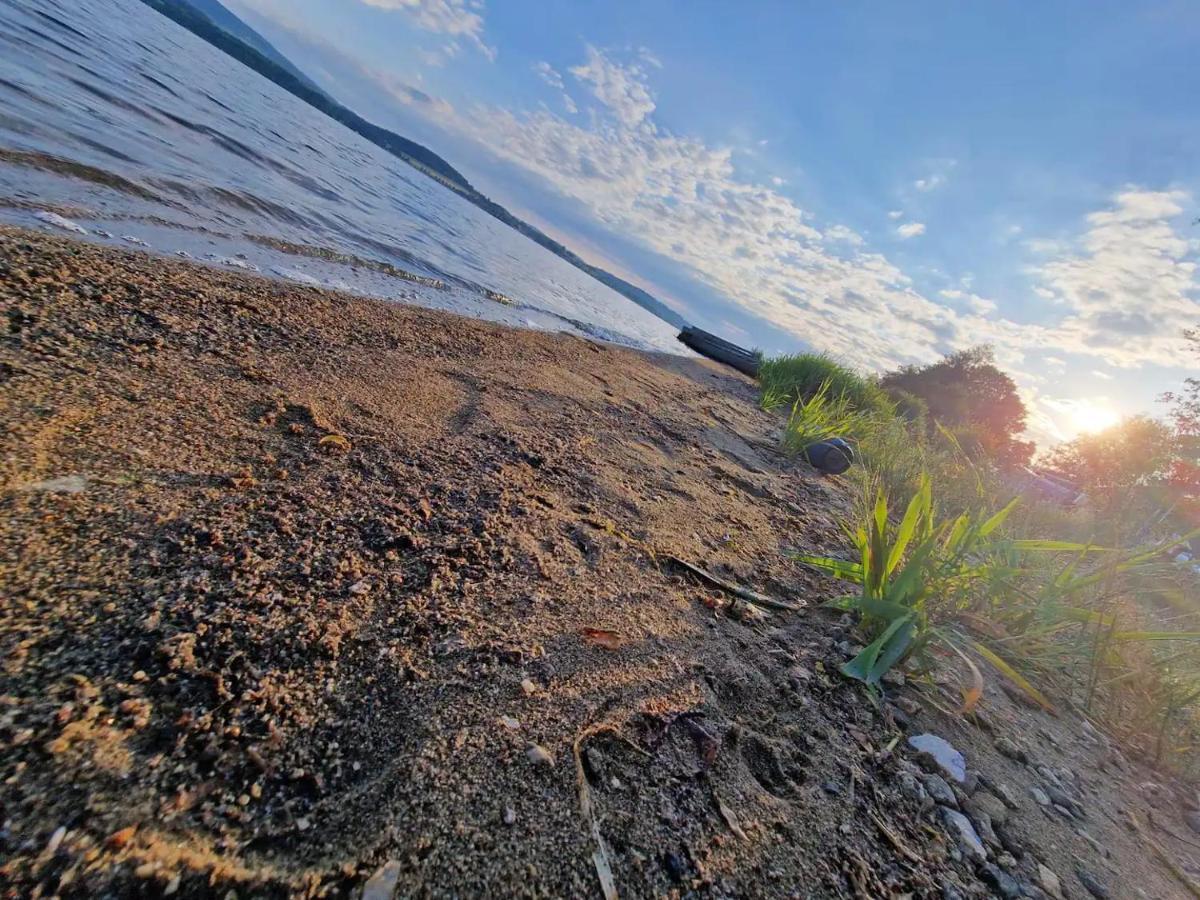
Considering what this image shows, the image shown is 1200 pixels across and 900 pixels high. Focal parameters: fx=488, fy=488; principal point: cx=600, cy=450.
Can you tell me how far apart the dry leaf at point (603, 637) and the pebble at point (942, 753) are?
0.85 metres

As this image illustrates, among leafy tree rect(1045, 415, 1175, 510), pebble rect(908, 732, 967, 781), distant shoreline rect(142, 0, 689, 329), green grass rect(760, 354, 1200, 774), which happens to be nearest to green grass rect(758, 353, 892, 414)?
leafy tree rect(1045, 415, 1175, 510)

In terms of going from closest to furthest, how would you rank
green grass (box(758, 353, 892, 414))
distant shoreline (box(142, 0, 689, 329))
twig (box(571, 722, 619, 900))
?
1. twig (box(571, 722, 619, 900))
2. green grass (box(758, 353, 892, 414))
3. distant shoreline (box(142, 0, 689, 329))

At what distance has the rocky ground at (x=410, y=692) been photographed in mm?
733

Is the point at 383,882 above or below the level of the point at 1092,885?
below

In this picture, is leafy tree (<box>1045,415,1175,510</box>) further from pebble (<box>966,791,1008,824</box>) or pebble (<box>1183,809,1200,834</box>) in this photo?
pebble (<box>966,791,1008,824</box>)

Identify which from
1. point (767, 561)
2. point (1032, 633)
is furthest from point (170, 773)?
point (1032, 633)

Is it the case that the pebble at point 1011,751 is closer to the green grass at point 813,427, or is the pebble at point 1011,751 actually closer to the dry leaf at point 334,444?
the dry leaf at point 334,444

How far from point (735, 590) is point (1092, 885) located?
105cm

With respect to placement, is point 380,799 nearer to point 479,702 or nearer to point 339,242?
point 479,702

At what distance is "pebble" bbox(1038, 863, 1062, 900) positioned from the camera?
3.44ft

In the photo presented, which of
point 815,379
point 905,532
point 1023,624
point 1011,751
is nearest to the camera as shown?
point 1011,751

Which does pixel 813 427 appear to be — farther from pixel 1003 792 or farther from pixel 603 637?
pixel 603 637

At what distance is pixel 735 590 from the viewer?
1.83 meters

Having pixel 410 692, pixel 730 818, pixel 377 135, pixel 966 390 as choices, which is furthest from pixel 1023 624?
pixel 377 135
